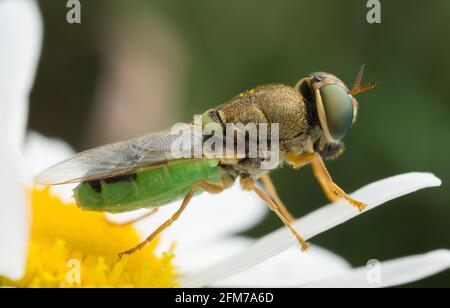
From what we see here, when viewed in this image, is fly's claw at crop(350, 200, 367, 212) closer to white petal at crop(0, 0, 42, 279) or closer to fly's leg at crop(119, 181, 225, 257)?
fly's leg at crop(119, 181, 225, 257)

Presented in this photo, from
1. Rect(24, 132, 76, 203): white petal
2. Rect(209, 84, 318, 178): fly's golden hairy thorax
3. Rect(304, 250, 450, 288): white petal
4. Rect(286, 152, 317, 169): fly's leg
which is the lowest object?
Rect(304, 250, 450, 288): white petal

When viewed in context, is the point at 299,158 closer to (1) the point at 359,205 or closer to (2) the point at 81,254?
(1) the point at 359,205

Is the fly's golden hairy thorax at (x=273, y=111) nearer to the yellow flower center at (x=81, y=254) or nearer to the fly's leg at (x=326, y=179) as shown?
the fly's leg at (x=326, y=179)

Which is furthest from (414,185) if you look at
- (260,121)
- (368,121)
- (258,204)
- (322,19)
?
(322,19)

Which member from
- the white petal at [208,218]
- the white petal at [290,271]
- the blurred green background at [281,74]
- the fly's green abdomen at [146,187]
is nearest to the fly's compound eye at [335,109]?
the fly's green abdomen at [146,187]

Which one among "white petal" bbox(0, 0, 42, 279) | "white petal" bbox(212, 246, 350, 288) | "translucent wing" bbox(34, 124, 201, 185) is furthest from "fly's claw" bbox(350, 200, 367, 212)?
"white petal" bbox(0, 0, 42, 279)

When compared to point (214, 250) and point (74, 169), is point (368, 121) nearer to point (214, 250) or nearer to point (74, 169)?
point (214, 250)

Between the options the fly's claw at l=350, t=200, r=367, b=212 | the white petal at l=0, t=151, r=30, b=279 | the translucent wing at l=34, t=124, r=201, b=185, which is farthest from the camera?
the fly's claw at l=350, t=200, r=367, b=212
